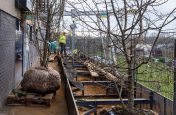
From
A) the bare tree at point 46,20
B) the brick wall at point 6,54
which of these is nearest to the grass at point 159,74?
the brick wall at point 6,54

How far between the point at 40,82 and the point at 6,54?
125 cm

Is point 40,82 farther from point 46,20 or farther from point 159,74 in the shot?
point 46,20

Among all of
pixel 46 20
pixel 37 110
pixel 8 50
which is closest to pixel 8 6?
pixel 8 50

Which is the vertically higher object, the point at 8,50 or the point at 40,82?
the point at 8,50

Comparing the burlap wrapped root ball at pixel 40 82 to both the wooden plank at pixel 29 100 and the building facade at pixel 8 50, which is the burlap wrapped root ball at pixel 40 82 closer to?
the wooden plank at pixel 29 100

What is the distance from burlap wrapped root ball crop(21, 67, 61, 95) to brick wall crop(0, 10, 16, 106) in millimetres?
561

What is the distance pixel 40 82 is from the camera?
11133 millimetres

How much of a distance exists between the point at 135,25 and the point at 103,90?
816cm

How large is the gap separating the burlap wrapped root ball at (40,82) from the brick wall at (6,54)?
22.1 inches

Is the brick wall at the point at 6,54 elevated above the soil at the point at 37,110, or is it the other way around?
the brick wall at the point at 6,54

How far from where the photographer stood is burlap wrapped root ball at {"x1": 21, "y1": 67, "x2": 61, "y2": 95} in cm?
1107

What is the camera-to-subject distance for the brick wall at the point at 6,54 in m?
9.92

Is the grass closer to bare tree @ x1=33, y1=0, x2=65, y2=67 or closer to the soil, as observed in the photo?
the soil

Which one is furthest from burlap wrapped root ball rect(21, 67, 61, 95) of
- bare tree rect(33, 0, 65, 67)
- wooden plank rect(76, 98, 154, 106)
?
wooden plank rect(76, 98, 154, 106)
